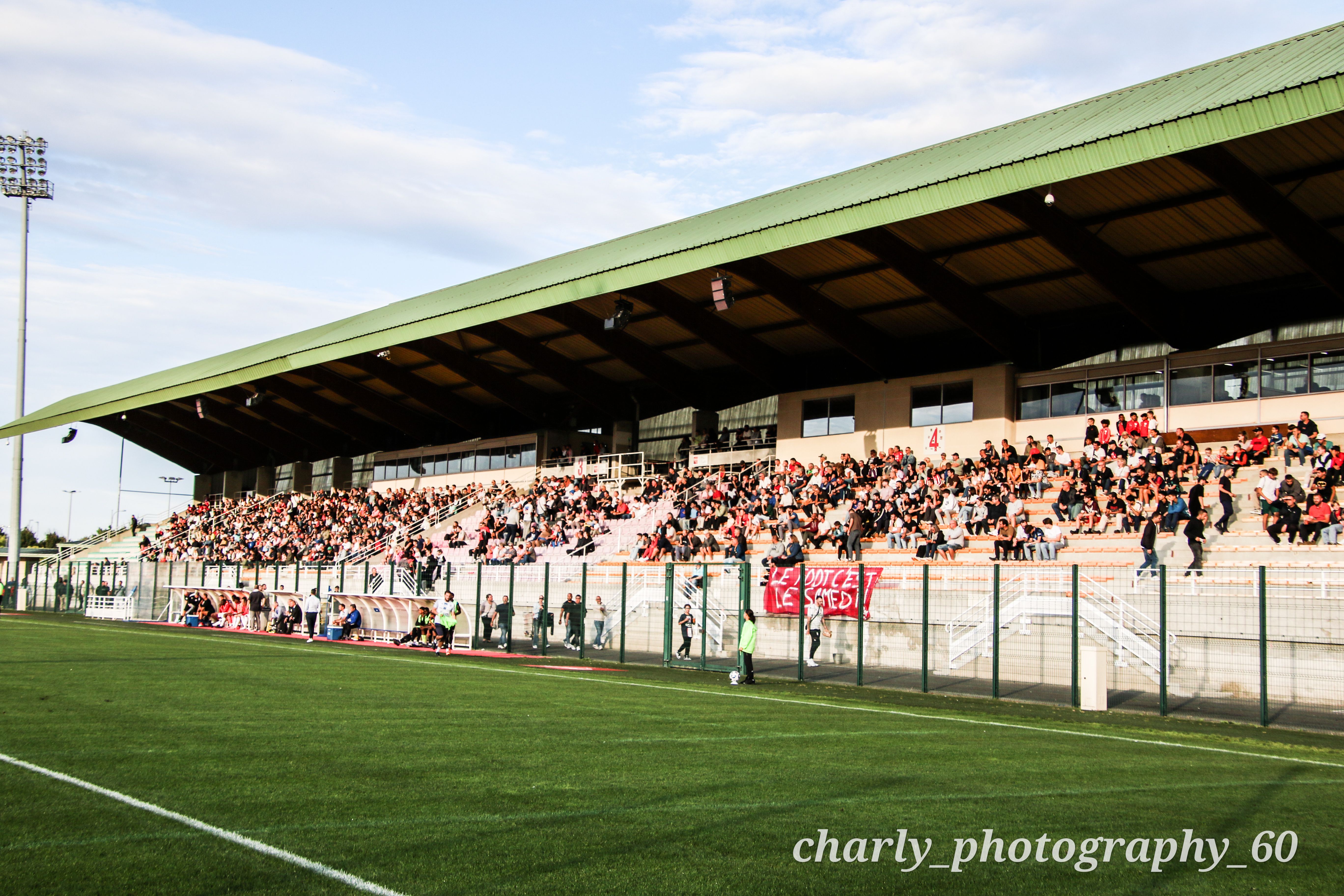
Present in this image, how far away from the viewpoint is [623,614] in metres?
26.5

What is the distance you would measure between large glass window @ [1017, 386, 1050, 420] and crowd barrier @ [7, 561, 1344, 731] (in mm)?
12702

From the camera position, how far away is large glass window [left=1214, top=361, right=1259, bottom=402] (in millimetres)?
31062

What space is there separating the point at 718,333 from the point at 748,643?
20279mm

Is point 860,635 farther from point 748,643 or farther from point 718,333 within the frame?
point 718,333

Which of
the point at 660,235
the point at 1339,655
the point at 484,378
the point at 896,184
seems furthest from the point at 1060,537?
the point at 484,378

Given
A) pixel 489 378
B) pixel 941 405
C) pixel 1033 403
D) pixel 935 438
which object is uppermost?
pixel 489 378

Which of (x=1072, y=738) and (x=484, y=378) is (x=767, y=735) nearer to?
(x=1072, y=738)

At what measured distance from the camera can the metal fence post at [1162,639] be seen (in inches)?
693

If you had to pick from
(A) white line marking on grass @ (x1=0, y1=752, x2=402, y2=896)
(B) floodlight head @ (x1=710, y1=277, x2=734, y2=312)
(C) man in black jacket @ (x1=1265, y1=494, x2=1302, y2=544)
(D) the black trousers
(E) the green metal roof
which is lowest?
(A) white line marking on grass @ (x1=0, y1=752, x2=402, y2=896)

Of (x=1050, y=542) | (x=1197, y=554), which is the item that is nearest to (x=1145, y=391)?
(x=1050, y=542)

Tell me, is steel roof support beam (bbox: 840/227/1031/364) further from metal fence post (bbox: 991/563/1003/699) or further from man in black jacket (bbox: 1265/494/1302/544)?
metal fence post (bbox: 991/563/1003/699)

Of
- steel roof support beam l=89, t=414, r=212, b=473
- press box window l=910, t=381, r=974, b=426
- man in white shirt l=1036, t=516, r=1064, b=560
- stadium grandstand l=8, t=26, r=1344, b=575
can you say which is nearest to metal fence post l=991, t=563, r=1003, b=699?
man in white shirt l=1036, t=516, r=1064, b=560

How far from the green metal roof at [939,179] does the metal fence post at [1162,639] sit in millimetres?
9795

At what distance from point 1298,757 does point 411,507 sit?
4363 centimetres
